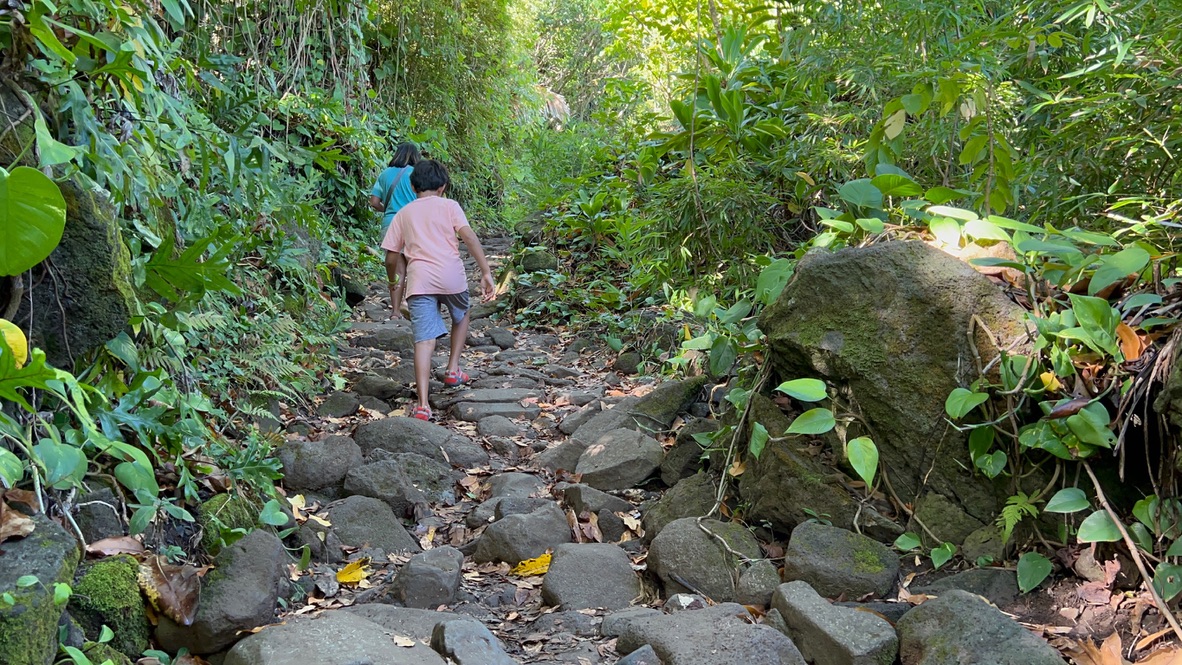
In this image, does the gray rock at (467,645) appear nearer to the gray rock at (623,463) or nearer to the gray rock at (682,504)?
the gray rock at (682,504)

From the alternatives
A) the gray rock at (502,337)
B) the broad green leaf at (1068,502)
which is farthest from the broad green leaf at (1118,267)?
the gray rock at (502,337)

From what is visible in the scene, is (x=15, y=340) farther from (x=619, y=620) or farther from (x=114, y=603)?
(x=619, y=620)

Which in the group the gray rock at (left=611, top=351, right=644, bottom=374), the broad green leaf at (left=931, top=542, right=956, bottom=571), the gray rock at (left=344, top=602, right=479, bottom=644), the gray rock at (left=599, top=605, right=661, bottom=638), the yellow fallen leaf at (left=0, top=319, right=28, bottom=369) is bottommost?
the gray rock at (left=611, top=351, right=644, bottom=374)

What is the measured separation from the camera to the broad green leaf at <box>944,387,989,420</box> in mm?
2840

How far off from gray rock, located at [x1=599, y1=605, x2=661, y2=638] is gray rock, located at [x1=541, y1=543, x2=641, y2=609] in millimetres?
181

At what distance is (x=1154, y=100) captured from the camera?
319cm

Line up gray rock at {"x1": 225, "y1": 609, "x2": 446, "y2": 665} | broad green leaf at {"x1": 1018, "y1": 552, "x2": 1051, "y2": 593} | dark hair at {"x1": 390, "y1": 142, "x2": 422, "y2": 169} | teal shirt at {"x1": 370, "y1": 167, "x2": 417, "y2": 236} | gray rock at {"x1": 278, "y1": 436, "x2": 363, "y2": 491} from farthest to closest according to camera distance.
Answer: dark hair at {"x1": 390, "y1": 142, "x2": 422, "y2": 169} → teal shirt at {"x1": 370, "y1": 167, "x2": 417, "y2": 236} → gray rock at {"x1": 278, "y1": 436, "x2": 363, "y2": 491} → broad green leaf at {"x1": 1018, "y1": 552, "x2": 1051, "y2": 593} → gray rock at {"x1": 225, "y1": 609, "x2": 446, "y2": 665}

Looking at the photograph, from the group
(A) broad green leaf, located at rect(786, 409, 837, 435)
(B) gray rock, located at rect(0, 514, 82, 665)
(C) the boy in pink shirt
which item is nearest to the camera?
(B) gray rock, located at rect(0, 514, 82, 665)

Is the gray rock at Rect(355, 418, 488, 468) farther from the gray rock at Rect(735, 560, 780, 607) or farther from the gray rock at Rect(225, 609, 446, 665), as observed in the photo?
the gray rock at Rect(225, 609, 446, 665)

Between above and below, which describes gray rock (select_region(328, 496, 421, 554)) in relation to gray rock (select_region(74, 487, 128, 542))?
below

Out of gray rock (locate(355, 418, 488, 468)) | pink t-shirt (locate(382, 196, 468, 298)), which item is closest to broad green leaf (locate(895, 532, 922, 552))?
gray rock (locate(355, 418, 488, 468))

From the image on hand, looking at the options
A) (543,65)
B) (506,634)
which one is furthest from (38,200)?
(543,65)

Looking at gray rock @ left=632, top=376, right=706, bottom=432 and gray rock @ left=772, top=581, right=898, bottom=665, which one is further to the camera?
gray rock @ left=632, top=376, right=706, bottom=432

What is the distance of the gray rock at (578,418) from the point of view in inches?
206
